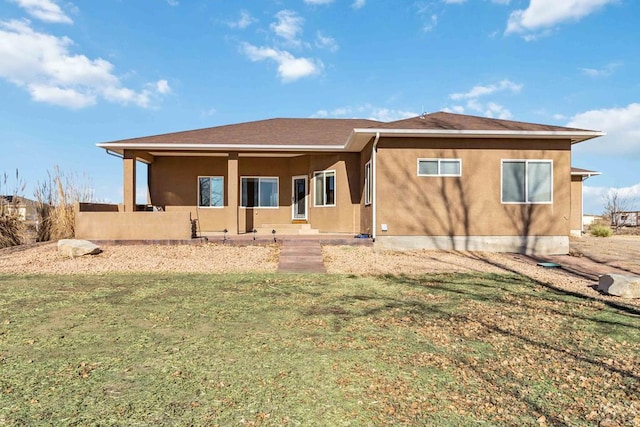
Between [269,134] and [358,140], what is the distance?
4527 millimetres

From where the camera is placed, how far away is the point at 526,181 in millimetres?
12273

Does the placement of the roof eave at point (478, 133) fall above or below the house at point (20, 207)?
above

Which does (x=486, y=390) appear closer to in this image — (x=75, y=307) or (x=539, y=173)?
(x=75, y=307)

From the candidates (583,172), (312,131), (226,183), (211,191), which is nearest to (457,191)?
(312,131)

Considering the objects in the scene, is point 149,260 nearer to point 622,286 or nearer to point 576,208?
point 622,286

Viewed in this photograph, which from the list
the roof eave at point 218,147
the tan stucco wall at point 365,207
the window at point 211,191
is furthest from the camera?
the window at point 211,191

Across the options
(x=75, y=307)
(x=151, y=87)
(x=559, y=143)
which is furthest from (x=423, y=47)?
(x=75, y=307)

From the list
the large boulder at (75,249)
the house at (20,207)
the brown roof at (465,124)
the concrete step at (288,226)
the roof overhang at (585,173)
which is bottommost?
the large boulder at (75,249)

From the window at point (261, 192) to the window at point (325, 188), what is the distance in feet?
6.82

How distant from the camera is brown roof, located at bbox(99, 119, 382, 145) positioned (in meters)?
14.6

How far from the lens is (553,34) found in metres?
15.6

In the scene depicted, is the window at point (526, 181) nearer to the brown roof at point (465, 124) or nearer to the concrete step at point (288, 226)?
the brown roof at point (465, 124)

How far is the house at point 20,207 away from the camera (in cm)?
1260

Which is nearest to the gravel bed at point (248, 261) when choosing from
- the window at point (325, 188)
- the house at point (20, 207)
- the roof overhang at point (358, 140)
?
the house at point (20, 207)
